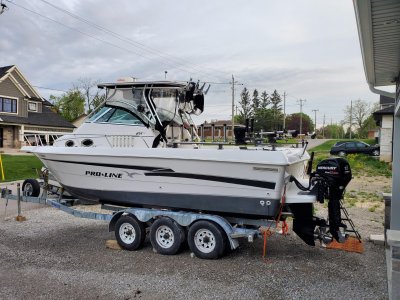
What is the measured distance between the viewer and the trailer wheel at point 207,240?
19.6ft

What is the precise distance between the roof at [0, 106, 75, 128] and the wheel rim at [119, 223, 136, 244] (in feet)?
91.0

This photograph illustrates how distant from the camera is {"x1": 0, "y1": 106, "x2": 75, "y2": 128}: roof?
3167 cm

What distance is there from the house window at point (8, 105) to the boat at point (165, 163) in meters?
27.2

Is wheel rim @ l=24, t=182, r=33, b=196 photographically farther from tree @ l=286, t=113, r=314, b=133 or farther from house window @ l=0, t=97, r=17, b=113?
tree @ l=286, t=113, r=314, b=133

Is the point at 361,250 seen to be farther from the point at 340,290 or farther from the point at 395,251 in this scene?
the point at 395,251

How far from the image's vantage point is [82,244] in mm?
7020

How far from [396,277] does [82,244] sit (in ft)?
17.1

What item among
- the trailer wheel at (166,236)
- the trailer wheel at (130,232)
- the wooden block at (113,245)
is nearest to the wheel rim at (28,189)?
the wooden block at (113,245)

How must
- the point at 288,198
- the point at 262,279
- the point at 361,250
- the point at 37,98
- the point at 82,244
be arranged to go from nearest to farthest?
the point at 262,279, the point at 288,198, the point at 361,250, the point at 82,244, the point at 37,98

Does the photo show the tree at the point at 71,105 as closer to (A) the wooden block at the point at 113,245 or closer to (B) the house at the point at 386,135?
(B) the house at the point at 386,135

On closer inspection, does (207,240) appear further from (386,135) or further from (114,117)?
(386,135)

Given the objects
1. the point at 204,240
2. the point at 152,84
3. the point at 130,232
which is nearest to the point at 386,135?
the point at 152,84

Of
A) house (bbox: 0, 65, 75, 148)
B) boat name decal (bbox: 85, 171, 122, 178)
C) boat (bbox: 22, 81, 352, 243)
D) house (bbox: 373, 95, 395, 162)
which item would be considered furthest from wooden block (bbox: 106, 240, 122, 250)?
house (bbox: 0, 65, 75, 148)

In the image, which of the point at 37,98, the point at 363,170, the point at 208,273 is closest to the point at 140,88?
the point at 208,273
